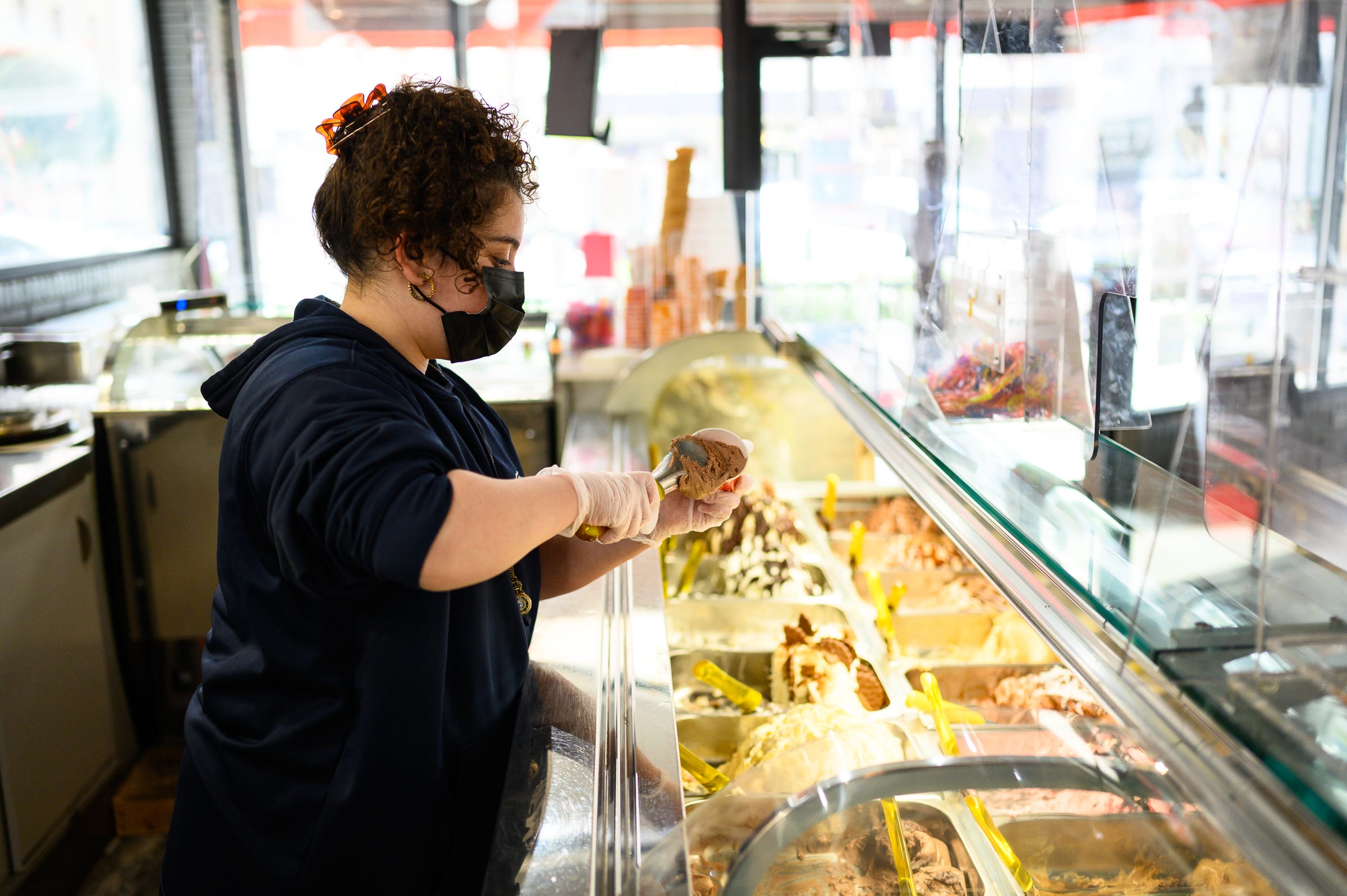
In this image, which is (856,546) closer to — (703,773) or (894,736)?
(703,773)

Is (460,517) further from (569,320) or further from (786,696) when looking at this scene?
(569,320)

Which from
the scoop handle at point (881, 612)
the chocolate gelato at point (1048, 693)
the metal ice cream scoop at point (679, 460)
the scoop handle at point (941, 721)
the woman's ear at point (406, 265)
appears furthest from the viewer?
the scoop handle at point (881, 612)

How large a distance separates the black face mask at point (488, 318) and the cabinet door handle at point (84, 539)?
93.0 inches

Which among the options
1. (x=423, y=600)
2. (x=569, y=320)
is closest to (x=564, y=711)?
(x=423, y=600)

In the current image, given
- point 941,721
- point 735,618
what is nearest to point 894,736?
point 941,721

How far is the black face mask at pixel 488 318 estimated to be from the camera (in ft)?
4.44

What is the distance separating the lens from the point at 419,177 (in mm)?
1248

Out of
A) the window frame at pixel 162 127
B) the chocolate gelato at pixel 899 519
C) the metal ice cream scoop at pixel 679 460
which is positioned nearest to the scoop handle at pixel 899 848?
the metal ice cream scoop at pixel 679 460

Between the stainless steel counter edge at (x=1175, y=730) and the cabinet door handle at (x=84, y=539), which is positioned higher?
the stainless steel counter edge at (x=1175, y=730)

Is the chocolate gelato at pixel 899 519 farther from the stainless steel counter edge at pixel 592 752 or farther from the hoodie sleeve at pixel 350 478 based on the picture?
the hoodie sleeve at pixel 350 478

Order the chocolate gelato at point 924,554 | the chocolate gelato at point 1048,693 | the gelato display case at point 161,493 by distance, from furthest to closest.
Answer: the gelato display case at point 161,493, the chocolate gelato at point 924,554, the chocolate gelato at point 1048,693

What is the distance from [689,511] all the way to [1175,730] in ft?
3.03

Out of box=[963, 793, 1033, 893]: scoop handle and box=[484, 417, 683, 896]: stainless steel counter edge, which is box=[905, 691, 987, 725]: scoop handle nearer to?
box=[963, 793, 1033, 893]: scoop handle

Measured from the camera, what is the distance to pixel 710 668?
1.93m
